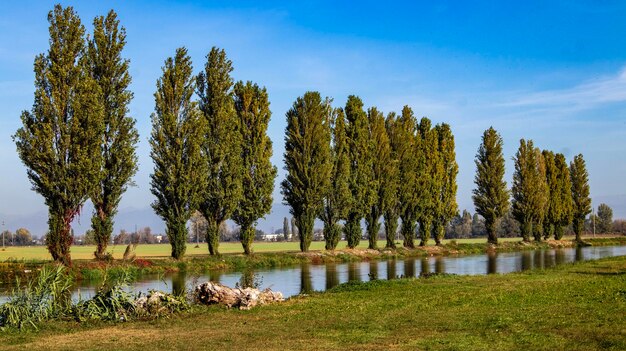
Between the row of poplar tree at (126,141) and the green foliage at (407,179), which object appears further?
the green foliage at (407,179)

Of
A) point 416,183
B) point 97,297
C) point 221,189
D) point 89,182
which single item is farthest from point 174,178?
point 416,183

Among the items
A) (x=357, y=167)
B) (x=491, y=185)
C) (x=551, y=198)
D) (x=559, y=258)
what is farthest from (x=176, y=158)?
(x=551, y=198)

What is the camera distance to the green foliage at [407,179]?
63.7 metres

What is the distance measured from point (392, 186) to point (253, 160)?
17564mm

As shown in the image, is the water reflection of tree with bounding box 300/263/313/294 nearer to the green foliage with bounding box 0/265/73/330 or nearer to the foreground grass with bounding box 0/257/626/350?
the foreground grass with bounding box 0/257/626/350

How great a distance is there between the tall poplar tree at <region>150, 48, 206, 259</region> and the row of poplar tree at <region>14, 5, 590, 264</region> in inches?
3.2

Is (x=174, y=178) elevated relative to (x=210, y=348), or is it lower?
elevated

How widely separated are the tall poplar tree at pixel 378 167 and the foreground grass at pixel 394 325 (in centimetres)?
3821

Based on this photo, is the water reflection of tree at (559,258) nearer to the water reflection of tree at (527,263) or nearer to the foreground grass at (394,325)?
the water reflection of tree at (527,263)

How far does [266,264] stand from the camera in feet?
152

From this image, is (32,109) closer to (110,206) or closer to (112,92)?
(112,92)

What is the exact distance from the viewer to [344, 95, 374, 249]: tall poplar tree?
56531 mm

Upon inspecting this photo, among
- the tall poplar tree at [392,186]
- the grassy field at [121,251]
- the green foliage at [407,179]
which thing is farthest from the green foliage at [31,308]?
the green foliage at [407,179]

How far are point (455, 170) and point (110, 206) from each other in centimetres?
4431
